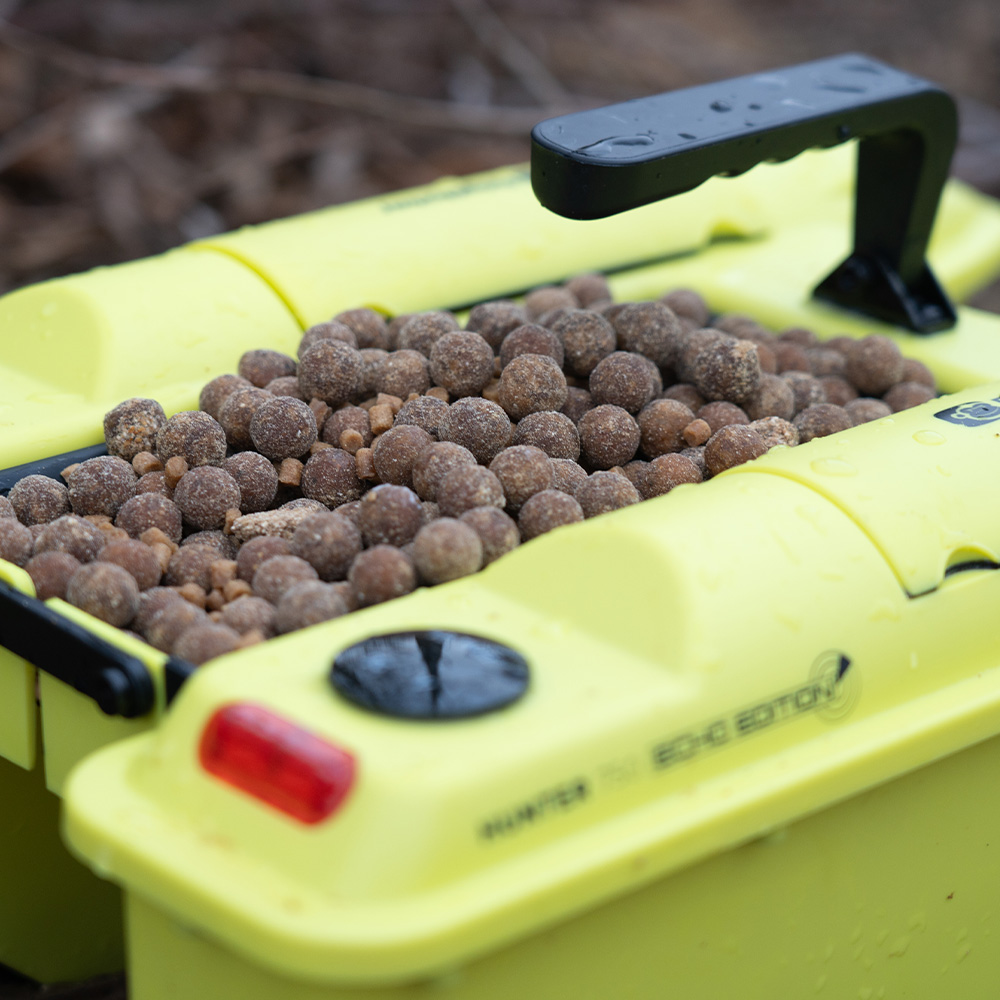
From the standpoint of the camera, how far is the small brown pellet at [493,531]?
114cm

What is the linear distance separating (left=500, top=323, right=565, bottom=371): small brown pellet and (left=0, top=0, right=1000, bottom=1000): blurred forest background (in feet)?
6.88

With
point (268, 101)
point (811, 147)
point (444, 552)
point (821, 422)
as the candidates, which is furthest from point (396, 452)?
point (268, 101)

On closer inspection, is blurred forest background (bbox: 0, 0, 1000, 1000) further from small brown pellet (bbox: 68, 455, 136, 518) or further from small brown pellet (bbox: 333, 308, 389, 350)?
small brown pellet (bbox: 68, 455, 136, 518)

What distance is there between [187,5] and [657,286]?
2.59 m

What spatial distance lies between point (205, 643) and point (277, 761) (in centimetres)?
21

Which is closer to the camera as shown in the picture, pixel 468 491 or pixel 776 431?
pixel 468 491

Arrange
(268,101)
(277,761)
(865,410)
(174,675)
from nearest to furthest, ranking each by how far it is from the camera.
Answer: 1. (277,761)
2. (174,675)
3. (865,410)
4. (268,101)

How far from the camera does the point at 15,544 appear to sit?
121 cm

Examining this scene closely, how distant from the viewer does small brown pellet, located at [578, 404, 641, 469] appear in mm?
1377

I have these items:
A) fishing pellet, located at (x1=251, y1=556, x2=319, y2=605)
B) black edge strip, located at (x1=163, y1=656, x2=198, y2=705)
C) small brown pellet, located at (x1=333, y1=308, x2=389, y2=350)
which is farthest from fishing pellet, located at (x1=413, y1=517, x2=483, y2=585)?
small brown pellet, located at (x1=333, y1=308, x2=389, y2=350)

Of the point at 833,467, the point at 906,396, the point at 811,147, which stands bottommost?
the point at 906,396

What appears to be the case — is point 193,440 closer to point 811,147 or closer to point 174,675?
point 174,675

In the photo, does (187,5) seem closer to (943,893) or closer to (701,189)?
(701,189)

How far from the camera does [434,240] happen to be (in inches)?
70.6
